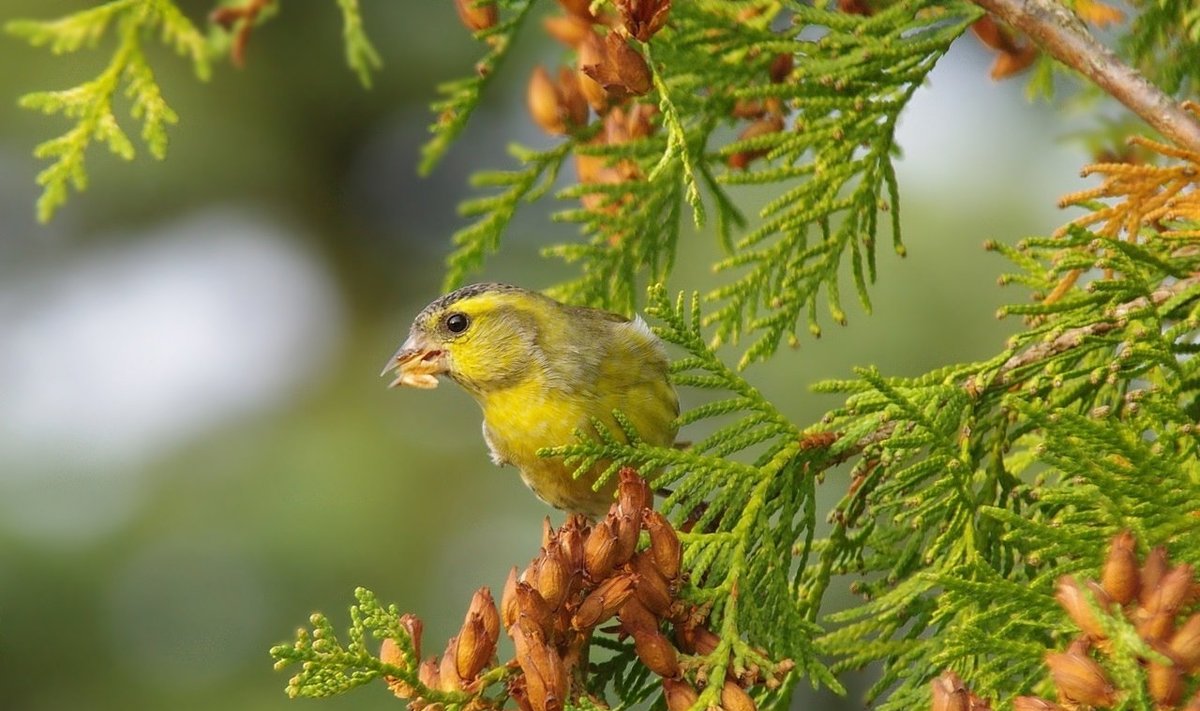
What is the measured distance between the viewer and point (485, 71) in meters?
2.54

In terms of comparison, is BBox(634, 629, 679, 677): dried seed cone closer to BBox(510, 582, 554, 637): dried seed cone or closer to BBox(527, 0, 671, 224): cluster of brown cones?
BBox(510, 582, 554, 637): dried seed cone

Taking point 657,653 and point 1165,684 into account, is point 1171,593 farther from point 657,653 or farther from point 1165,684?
point 657,653

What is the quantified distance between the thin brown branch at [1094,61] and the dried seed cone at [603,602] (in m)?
1.06

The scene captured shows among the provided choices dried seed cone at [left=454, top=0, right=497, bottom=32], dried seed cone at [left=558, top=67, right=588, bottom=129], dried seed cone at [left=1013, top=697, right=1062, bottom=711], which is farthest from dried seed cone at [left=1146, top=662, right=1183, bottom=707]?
dried seed cone at [left=558, top=67, right=588, bottom=129]

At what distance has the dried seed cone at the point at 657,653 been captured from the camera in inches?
63.9

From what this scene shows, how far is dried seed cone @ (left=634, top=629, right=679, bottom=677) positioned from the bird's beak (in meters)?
1.18

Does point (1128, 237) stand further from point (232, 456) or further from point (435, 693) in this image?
point (232, 456)

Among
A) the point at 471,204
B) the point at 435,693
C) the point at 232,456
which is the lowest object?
the point at 232,456

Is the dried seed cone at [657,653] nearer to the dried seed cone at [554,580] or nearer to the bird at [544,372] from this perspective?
the dried seed cone at [554,580]

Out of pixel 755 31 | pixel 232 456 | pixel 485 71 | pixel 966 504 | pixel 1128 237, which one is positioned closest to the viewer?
pixel 966 504

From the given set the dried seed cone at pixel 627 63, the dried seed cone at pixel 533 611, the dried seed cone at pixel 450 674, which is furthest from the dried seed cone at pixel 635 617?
the dried seed cone at pixel 627 63

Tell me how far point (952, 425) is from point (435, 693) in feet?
2.72

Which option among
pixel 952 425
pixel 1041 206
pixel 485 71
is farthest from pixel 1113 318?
pixel 1041 206

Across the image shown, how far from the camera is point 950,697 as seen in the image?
52.8 inches
